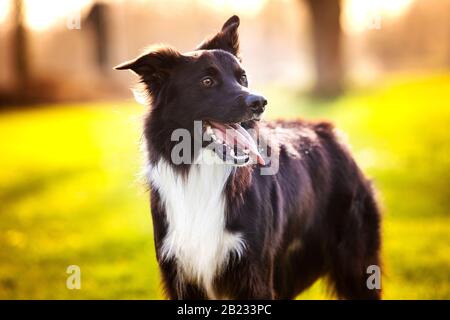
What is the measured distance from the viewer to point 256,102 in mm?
3918

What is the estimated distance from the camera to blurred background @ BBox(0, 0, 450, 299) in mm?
7211

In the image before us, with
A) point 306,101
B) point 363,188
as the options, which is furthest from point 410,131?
point 363,188

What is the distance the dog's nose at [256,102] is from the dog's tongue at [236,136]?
0.20 metres

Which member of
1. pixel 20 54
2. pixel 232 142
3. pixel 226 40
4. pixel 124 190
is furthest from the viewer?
pixel 20 54

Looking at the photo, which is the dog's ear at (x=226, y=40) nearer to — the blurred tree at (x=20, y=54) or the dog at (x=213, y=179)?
the dog at (x=213, y=179)

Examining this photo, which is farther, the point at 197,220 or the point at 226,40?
the point at 226,40

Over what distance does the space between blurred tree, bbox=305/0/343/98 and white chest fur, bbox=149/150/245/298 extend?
409 inches

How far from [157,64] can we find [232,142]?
77cm

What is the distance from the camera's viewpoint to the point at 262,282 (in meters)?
4.13

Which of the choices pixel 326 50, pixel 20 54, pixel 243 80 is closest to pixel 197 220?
pixel 243 80

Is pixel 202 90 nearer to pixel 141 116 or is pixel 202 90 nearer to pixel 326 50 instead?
pixel 141 116

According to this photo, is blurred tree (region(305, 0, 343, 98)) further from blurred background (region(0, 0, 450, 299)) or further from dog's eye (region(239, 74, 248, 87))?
dog's eye (region(239, 74, 248, 87))

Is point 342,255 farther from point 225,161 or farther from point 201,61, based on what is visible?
point 201,61

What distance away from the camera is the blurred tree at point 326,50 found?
13.9m
